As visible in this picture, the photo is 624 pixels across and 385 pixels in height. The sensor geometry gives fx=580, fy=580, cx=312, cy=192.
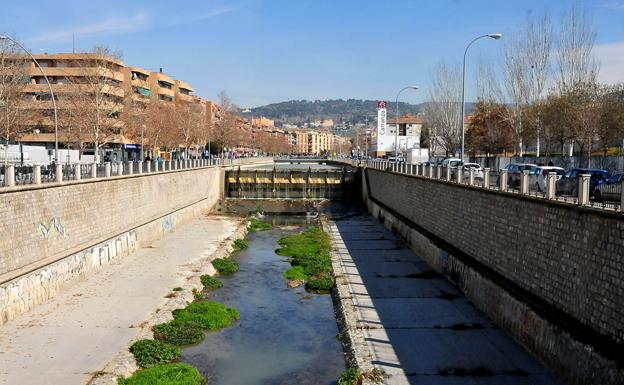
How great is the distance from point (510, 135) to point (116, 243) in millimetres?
57637

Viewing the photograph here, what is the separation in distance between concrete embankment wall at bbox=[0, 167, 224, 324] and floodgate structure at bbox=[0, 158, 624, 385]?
8cm

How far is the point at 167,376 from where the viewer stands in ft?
51.1

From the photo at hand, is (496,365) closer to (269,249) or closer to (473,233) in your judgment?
(473,233)

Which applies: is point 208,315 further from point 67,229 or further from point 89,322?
point 67,229

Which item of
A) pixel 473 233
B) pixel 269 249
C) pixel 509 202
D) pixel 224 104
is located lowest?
pixel 269 249

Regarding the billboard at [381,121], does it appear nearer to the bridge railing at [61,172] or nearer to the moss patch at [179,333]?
the bridge railing at [61,172]

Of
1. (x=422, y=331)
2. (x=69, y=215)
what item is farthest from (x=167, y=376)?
(x=69, y=215)

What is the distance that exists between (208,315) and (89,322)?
4160 millimetres

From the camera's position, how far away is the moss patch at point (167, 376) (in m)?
15.1

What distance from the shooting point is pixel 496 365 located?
16.4 metres

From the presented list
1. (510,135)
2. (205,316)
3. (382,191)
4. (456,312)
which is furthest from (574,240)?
(510,135)

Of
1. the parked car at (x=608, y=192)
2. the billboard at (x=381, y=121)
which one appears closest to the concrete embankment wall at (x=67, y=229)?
the parked car at (x=608, y=192)

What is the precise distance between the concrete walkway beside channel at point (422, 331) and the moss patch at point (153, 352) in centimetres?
560

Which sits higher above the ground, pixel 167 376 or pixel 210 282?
pixel 167 376
